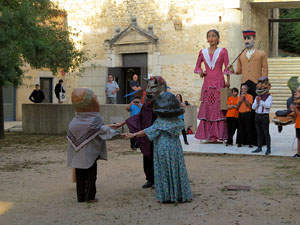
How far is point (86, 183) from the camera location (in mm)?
6219

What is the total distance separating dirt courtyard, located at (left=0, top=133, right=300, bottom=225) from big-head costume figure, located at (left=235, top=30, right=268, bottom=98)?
2122 millimetres

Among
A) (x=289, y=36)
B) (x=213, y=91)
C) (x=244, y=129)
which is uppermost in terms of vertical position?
(x=289, y=36)

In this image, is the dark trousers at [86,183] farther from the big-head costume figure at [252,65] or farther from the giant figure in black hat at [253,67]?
the big-head costume figure at [252,65]

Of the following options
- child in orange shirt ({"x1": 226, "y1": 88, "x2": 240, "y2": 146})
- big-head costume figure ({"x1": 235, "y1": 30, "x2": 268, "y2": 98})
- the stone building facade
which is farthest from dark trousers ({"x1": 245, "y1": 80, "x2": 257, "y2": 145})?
the stone building facade

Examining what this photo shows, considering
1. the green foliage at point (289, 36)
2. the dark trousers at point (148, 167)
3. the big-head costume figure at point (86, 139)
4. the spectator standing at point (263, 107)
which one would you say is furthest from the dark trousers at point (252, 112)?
the green foliage at point (289, 36)

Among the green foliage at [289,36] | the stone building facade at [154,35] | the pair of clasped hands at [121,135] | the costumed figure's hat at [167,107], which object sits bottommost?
the pair of clasped hands at [121,135]

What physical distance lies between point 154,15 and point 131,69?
2.91 meters

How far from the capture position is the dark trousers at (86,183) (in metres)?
6.11

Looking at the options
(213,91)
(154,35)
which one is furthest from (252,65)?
(154,35)

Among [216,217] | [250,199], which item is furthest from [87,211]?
[250,199]

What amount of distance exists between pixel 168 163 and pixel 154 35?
58.9 ft

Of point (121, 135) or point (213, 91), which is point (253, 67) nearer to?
point (213, 91)

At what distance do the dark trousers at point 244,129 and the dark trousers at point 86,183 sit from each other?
18.4ft

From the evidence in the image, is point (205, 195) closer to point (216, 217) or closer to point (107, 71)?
point (216, 217)
